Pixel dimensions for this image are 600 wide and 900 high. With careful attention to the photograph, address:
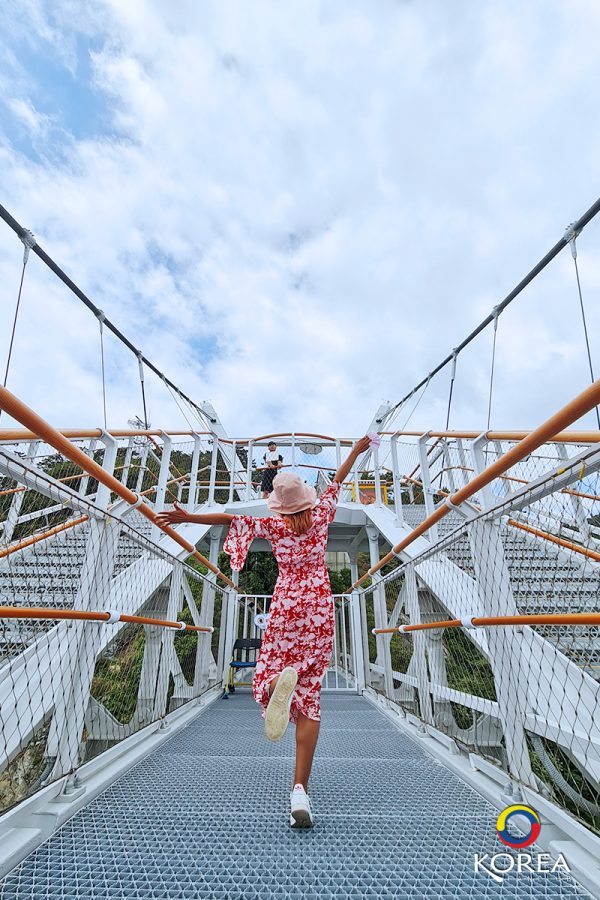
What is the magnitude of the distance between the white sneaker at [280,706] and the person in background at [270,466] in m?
4.55

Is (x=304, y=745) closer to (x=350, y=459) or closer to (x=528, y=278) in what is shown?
(x=350, y=459)

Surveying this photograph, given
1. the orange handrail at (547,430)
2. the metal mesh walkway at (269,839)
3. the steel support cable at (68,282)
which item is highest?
the steel support cable at (68,282)

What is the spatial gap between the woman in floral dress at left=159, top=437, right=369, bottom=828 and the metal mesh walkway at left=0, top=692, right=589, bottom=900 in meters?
0.23

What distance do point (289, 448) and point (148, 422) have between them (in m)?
2.36

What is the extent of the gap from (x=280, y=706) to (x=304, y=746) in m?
0.17

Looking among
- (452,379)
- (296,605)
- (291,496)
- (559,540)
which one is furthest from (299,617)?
(452,379)

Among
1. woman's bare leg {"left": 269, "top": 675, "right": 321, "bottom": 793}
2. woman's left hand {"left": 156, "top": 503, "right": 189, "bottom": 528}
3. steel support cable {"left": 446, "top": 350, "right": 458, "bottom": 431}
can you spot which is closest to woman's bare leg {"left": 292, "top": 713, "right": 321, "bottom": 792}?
woman's bare leg {"left": 269, "top": 675, "right": 321, "bottom": 793}

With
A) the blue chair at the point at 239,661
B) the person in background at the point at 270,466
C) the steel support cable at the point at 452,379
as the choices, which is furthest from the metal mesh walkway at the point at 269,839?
the steel support cable at the point at 452,379

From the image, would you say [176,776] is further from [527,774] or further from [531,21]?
[531,21]

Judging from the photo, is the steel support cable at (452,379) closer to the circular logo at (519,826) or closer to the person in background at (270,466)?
the person in background at (270,466)

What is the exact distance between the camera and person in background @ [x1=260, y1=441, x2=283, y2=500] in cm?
594

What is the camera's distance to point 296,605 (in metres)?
1.40

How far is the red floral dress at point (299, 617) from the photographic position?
1355 mm

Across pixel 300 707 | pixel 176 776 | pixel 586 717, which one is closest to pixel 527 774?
pixel 300 707
